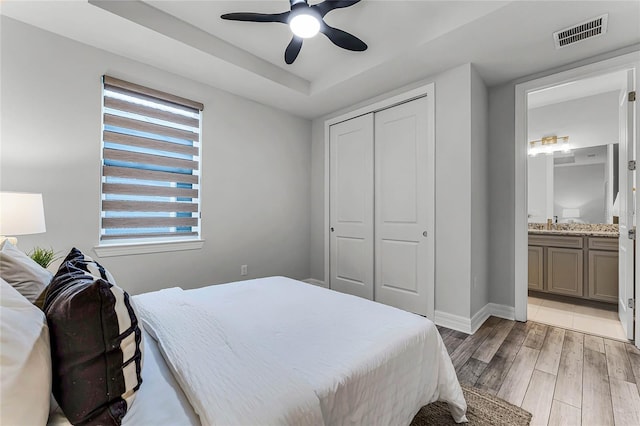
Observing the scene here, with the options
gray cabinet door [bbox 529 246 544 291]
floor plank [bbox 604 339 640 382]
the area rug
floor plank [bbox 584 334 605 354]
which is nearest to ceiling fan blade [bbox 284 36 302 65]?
the area rug

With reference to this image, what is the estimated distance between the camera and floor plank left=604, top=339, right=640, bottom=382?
194 cm

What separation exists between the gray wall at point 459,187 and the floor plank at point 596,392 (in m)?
0.85

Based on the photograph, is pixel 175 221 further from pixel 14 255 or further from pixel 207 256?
pixel 14 255

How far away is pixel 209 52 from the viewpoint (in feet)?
8.29

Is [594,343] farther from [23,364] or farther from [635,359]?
[23,364]

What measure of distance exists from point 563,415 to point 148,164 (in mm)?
3566

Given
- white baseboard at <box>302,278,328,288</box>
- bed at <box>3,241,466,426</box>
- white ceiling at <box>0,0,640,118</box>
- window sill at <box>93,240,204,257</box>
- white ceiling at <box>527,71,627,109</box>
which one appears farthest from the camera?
white baseboard at <box>302,278,328,288</box>

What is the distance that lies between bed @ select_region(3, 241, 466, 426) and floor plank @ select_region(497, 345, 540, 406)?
1.60 ft

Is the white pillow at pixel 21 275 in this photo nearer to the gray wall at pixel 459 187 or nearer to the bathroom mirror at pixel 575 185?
the gray wall at pixel 459 187

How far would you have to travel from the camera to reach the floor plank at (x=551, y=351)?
2.06 m

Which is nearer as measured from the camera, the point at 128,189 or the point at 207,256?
the point at 128,189

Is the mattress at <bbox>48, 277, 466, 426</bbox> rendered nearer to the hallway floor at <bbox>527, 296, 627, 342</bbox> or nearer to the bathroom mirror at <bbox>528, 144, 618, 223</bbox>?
the hallway floor at <bbox>527, 296, 627, 342</bbox>

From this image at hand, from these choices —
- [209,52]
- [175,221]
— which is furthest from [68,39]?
[175,221]

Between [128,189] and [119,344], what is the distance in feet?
7.56
